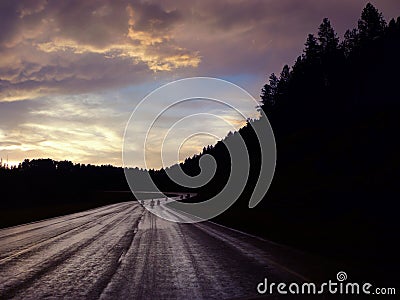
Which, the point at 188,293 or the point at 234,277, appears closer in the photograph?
the point at 188,293

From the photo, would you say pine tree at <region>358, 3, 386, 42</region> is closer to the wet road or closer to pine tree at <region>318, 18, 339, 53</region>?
pine tree at <region>318, 18, 339, 53</region>

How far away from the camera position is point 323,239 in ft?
56.1

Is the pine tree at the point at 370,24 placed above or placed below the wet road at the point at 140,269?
above

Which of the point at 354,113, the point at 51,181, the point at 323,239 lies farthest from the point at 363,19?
the point at 51,181

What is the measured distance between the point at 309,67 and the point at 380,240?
7408cm

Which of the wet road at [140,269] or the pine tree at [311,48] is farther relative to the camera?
the pine tree at [311,48]

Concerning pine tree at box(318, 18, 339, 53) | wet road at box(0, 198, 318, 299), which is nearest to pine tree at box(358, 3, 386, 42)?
pine tree at box(318, 18, 339, 53)

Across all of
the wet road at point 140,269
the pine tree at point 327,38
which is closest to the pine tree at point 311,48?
the pine tree at point 327,38

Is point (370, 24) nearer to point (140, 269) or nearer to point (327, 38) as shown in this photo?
point (327, 38)

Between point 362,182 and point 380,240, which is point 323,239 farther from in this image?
point 362,182

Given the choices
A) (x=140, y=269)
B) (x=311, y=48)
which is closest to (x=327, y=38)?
(x=311, y=48)

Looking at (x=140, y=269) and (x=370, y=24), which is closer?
(x=140, y=269)

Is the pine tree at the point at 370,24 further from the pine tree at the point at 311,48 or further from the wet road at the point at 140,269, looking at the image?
the wet road at the point at 140,269

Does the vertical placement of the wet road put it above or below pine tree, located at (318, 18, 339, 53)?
below
